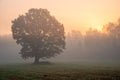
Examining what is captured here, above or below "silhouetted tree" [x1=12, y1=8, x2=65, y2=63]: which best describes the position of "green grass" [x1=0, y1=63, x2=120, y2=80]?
below

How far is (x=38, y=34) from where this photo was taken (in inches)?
2918

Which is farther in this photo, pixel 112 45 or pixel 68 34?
pixel 68 34

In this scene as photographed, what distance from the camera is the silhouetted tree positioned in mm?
73562

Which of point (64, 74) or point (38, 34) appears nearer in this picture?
point (64, 74)

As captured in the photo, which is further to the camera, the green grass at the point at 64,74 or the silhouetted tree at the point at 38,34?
the silhouetted tree at the point at 38,34

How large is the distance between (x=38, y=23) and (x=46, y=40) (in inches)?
233

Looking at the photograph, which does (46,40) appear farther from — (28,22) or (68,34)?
(68,34)

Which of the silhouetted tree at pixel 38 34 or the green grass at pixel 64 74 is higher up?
the silhouetted tree at pixel 38 34

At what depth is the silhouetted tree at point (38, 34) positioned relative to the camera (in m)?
73.6

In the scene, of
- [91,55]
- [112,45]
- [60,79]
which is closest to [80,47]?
[91,55]

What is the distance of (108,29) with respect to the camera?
471ft

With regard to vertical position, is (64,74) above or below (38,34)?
below

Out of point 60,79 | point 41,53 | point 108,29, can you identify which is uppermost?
point 108,29

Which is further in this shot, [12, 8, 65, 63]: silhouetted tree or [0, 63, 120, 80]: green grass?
[12, 8, 65, 63]: silhouetted tree
